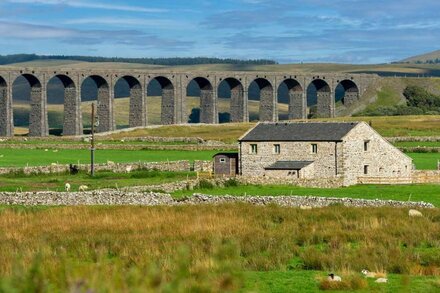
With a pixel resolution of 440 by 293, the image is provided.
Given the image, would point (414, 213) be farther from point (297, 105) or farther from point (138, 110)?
point (297, 105)

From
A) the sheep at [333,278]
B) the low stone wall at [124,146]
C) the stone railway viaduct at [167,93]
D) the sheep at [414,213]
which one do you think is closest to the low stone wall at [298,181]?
the sheep at [414,213]

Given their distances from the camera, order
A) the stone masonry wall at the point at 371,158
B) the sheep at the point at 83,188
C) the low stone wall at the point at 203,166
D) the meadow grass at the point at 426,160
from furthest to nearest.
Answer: the meadow grass at the point at 426,160, the low stone wall at the point at 203,166, the stone masonry wall at the point at 371,158, the sheep at the point at 83,188

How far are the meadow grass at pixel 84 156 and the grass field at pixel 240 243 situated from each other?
33.3m

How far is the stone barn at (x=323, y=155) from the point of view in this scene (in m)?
51.2

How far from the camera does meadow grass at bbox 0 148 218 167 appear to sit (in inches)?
2559

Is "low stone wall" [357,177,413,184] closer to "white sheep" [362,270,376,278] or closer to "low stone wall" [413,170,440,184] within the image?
"low stone wall" [413,170,440,184]

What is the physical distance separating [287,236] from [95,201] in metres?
14.6

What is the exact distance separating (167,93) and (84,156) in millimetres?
52595

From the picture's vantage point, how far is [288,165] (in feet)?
171

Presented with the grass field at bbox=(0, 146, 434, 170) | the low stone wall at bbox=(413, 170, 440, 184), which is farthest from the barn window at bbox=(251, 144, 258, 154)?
the grass field at bbox=(0, 146, 434, 170)

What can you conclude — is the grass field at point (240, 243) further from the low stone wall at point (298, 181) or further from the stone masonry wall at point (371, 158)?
the stone masonry wall at point (371, 158)

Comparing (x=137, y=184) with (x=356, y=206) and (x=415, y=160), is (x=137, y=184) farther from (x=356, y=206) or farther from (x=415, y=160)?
(x=415, y=160)

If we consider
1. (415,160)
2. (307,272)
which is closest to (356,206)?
(307,272)

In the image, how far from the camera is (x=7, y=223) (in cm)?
2711
